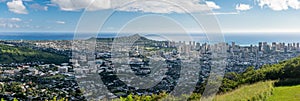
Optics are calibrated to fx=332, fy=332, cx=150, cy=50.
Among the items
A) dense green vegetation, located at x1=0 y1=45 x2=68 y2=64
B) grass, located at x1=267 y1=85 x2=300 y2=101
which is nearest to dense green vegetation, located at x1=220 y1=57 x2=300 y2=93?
grass, located at x1=267 y1=85 x2=300 y2=101

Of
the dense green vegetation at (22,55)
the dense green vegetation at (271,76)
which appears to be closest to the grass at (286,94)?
the dense green vegetation at (271,76)

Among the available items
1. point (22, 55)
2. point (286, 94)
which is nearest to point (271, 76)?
point (286, 94)

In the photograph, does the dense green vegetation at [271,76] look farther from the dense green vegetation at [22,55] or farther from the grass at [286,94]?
the dense green vegetation at [22,55]

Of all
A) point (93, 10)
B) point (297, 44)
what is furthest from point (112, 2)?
point (297, 44)

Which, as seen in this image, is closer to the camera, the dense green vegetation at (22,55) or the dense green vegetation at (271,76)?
the dense green vegetation at (271,76)

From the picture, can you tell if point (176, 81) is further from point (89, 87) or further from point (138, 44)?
point (89, 87)
